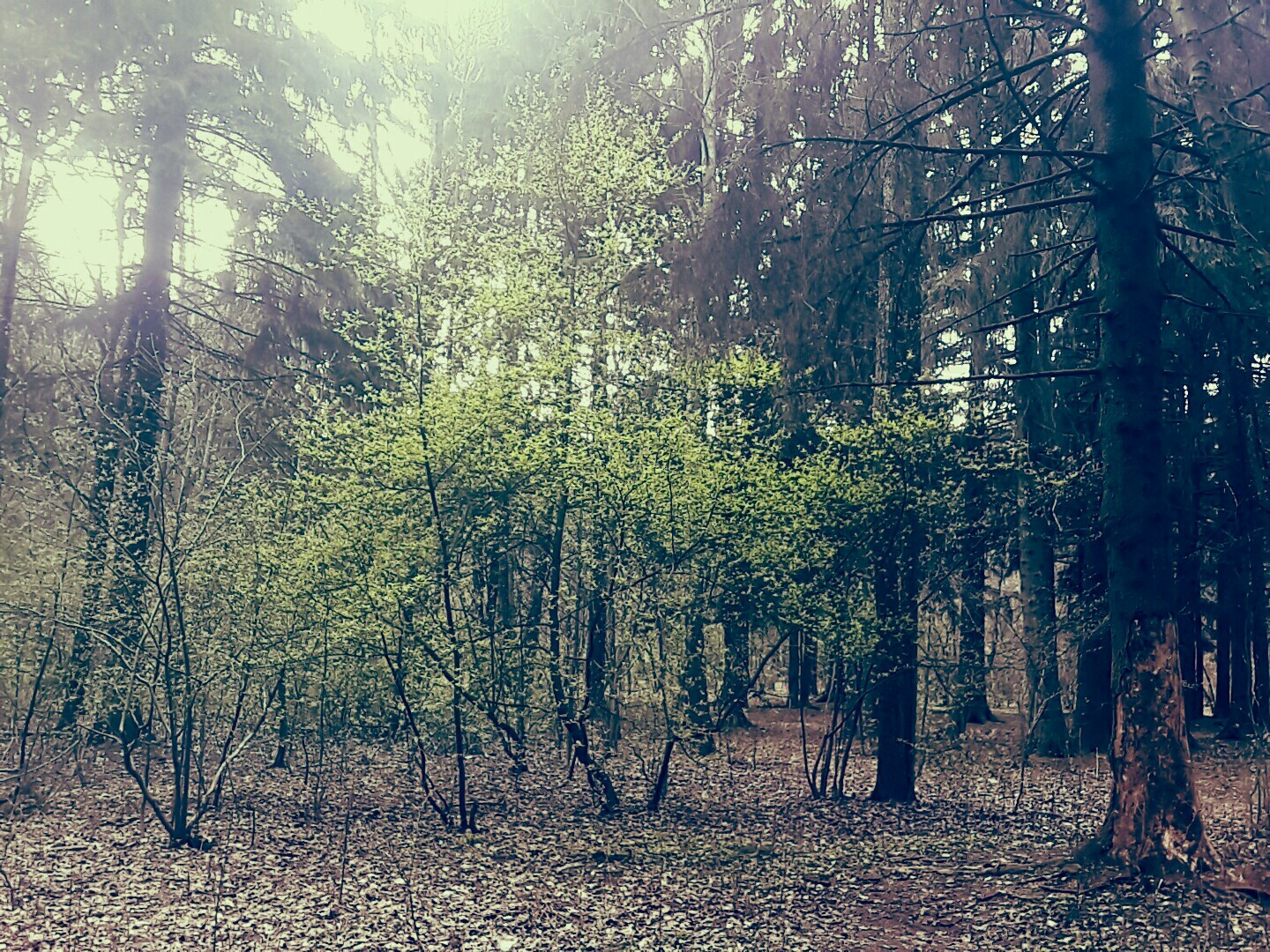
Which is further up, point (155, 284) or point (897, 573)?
point (155, 284)

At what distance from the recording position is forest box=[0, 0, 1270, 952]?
21.7 feet

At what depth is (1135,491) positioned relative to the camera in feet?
21.2

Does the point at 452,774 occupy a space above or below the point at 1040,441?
below

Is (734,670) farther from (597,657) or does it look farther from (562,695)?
(562,695)

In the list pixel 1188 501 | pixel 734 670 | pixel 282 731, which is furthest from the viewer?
pixel 282 731

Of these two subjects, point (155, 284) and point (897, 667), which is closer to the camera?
point (897, 667)

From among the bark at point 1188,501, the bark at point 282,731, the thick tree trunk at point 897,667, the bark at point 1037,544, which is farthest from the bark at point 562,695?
the bark at point 1188,501

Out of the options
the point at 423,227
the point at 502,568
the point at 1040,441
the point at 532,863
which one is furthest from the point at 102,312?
the point at 1040,441

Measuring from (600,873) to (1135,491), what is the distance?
485 centimetres

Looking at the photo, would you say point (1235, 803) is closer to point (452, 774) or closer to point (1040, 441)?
point (1040, 441)

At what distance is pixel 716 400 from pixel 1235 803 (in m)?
6.63

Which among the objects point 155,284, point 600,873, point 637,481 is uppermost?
point 155,284

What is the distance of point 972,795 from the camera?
1132cm

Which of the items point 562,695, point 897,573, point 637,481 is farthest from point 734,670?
point 637,481
